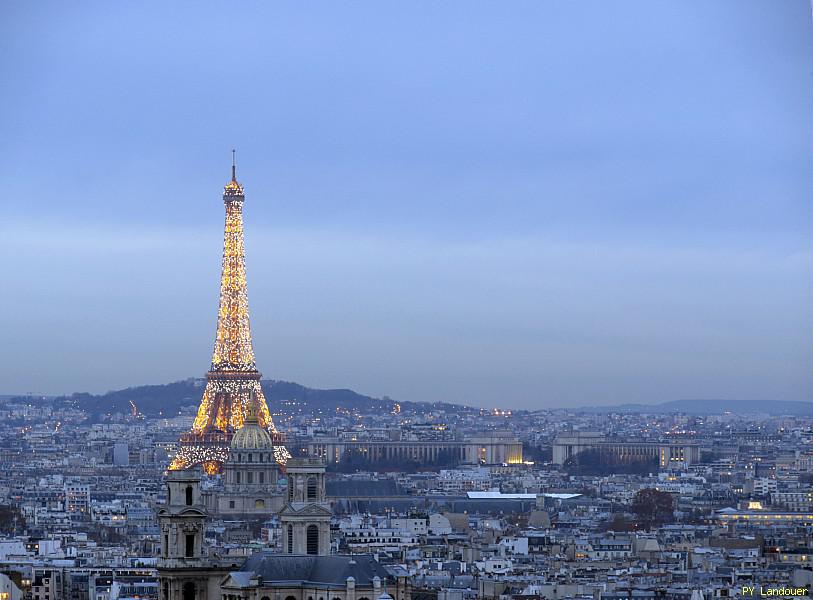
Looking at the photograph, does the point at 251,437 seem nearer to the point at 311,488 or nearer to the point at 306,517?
the point at 311,488

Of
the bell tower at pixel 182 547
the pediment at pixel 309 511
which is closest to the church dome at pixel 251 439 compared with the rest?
the pediment at pixel 309 511

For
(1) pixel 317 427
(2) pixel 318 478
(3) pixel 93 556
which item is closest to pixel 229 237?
(3) pixel 93 556

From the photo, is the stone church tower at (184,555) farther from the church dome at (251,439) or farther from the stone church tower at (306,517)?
the church dome at (251,439)

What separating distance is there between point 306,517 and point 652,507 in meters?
58.8

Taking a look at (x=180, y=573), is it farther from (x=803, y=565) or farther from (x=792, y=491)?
(x=792, y=491)

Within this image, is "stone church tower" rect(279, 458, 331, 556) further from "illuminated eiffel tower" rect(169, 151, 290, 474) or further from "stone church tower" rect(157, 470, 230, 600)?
"illuminated eiffel tower" rect(169, 151, 290, 474)

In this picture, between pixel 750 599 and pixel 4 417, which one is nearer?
pixel 750 599

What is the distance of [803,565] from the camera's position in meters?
61.3

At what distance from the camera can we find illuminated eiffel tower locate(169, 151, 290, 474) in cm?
11119

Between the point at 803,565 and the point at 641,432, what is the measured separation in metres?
135

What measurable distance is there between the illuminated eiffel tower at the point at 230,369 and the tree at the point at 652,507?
476 inches

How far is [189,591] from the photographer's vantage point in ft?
153

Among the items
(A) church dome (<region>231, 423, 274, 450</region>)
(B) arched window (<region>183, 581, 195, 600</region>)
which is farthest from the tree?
(B) arched window (<region>183, 581, 195, 600</region>)

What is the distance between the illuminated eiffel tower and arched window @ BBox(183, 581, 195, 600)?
206 ft
